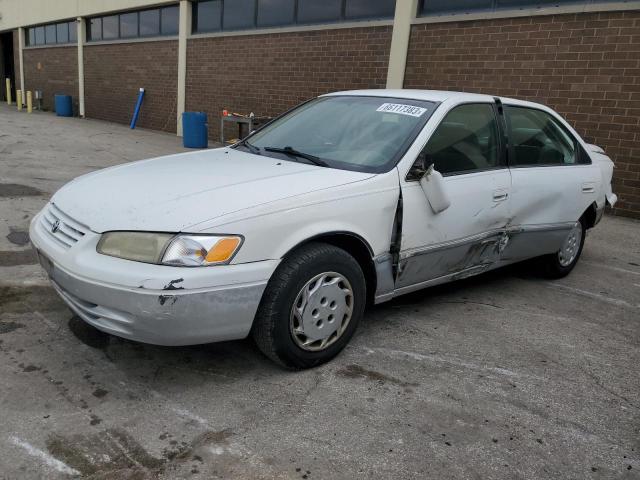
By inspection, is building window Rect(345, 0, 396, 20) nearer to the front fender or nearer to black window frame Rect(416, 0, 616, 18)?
black window frame Rect(416, 0, 616, 18)

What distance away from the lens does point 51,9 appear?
A: 23.8 meters

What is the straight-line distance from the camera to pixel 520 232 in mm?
4141

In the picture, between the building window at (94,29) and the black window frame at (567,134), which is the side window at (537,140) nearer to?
the black window frame at (567,134)

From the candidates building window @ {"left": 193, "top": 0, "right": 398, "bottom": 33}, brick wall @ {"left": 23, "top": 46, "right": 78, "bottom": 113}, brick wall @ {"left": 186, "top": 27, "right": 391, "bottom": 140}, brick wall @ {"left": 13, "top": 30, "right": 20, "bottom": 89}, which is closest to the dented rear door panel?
brick wall @ {"left": 186, "top": 27, "right": 391, "bottom": 140}

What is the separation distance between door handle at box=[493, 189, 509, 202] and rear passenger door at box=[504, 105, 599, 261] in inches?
4.4

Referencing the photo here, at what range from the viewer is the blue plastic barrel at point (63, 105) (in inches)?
868

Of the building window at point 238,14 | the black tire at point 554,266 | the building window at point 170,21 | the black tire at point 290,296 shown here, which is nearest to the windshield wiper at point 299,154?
the black tire at point 290,296

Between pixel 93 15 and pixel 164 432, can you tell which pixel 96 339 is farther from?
pixel 93 15

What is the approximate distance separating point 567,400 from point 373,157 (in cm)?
176

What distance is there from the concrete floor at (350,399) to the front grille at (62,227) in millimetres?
654

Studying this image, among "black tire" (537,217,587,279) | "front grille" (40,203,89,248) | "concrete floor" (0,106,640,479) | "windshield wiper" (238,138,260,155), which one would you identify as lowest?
"concrete floor" (0,106,640,479)

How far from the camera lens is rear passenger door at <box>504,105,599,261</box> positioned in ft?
13.4

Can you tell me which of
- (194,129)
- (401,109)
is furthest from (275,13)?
(401,109)

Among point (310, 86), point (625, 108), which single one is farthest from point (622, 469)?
point (310, 86)
